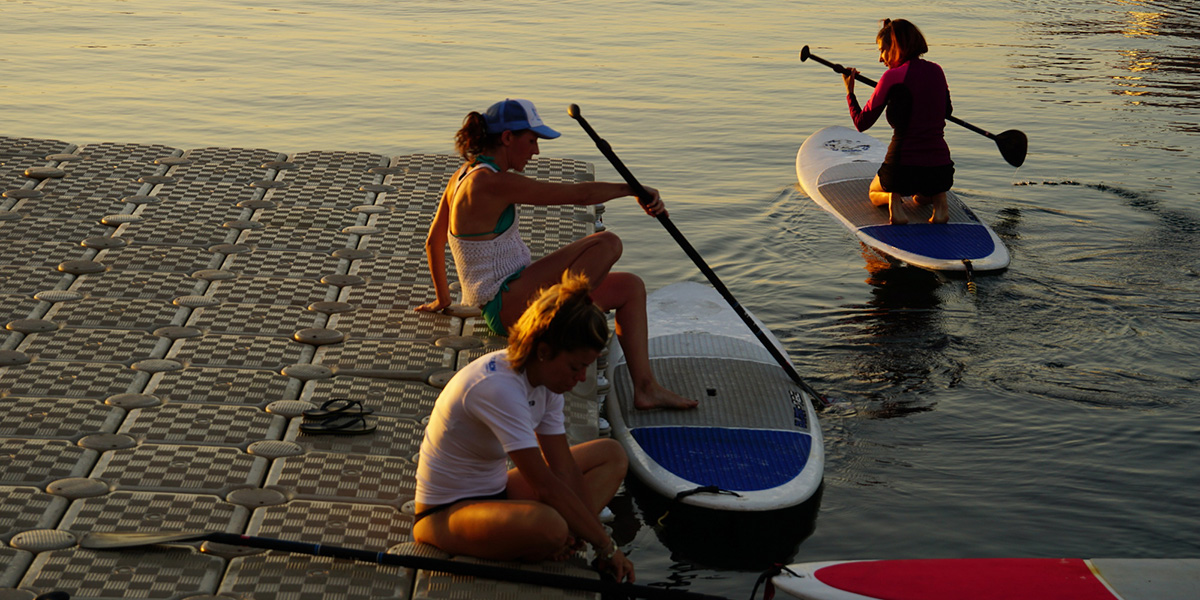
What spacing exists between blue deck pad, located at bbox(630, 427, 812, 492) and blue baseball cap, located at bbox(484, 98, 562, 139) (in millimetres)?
1574

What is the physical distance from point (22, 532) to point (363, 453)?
1287 millimetres

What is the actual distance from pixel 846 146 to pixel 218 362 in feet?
26.5

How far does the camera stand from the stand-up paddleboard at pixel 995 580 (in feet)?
14.3

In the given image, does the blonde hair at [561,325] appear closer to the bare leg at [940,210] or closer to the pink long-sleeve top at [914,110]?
the pink long-sleeve top at [914,110]

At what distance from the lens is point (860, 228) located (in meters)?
9.55

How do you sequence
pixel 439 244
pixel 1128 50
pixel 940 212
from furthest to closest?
pixel 1128 50 < pixel 940 212 < pixel 439 244

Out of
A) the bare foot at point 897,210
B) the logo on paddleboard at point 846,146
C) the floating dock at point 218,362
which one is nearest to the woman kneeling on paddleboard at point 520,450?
the floating dock at point 218,362

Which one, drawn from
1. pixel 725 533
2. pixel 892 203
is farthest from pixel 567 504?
pixel 892 203

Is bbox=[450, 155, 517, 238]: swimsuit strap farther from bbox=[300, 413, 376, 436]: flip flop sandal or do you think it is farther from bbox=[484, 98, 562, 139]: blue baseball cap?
bbox=[300, 413, 376, 436]: flip flop sandal

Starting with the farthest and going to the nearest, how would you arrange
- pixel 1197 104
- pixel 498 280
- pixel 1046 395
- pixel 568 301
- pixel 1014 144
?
pixel 1197 104, pixel 1014 144, pixel 1046 395, pixel 498 280, pixel 568 301

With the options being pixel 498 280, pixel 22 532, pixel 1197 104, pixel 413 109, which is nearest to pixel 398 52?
pixel 413 109

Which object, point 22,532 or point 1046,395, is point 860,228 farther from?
point 22,532

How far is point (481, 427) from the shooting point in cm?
385

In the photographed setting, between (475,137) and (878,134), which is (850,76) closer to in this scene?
(878,134)
